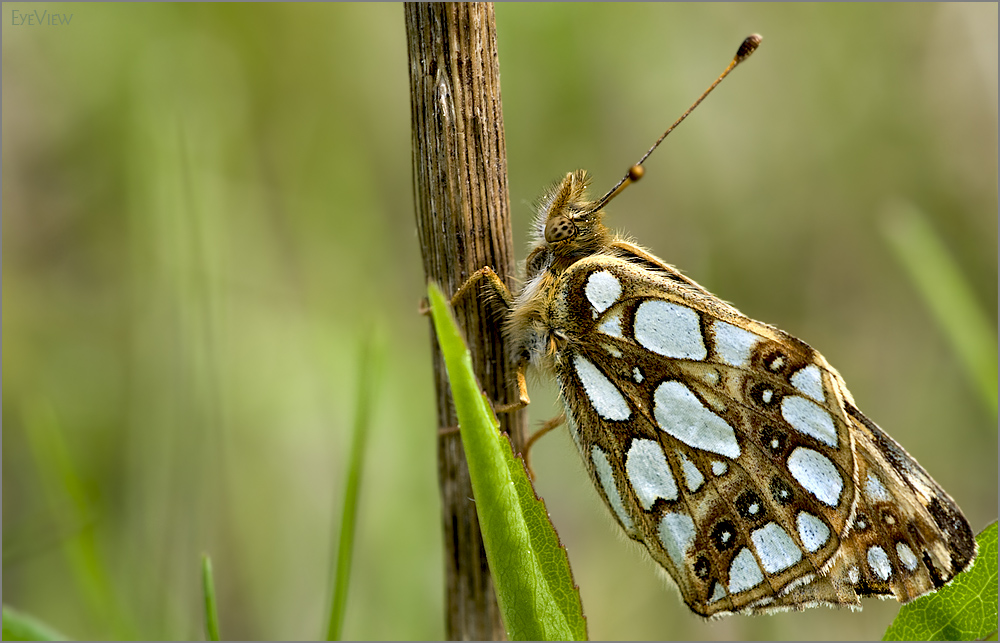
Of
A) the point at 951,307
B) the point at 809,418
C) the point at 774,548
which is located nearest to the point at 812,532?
the point at 774,548

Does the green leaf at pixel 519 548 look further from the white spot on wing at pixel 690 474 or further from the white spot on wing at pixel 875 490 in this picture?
the white spot on wing at pixel 875 490

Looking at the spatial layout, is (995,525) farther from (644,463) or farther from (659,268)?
(659,268)

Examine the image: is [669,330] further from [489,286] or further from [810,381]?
[489,286]

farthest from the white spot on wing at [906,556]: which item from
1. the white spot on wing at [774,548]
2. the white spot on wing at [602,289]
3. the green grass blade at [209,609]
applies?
the green grass blade at [209,609]

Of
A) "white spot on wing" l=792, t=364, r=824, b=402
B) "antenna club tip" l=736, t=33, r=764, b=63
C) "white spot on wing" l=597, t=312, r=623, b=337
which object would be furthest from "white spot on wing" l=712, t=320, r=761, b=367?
"antenna club tip" l=736, t=33, r=764, b=63

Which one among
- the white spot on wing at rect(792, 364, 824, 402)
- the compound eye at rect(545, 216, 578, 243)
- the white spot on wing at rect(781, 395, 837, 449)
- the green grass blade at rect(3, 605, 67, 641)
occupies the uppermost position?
the compound eye at rect(545, 216, 578, 243)

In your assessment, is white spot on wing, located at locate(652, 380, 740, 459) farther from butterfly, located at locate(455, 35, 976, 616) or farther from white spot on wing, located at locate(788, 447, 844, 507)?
white spot on wing, located at locate(788, 447, 844, 507)
